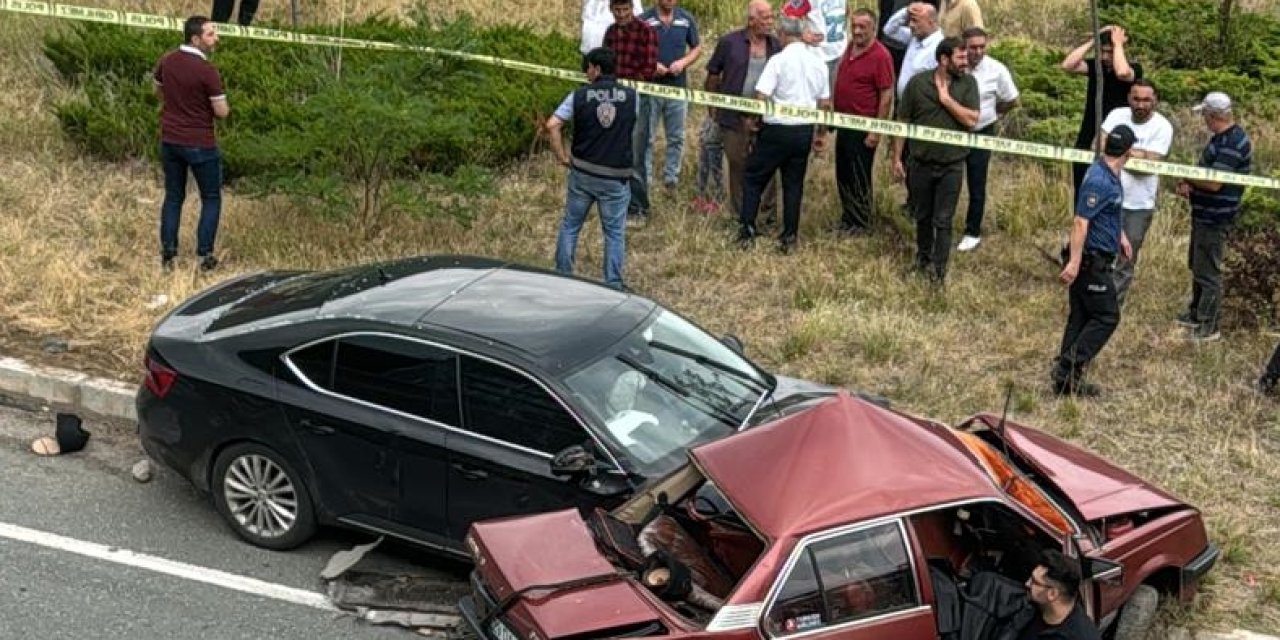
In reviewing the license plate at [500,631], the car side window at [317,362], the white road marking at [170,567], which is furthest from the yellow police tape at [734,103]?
the license plate at [500,631]

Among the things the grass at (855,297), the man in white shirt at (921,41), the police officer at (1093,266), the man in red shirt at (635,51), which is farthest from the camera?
the man in red shirt at (635,51)

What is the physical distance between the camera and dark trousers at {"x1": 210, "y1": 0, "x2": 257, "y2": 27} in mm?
15203

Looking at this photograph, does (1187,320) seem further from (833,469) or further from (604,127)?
(833,469)

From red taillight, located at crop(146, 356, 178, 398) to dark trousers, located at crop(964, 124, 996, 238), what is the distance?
6081mm

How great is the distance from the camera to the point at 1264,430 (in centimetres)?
878

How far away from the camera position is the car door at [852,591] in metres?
5.42

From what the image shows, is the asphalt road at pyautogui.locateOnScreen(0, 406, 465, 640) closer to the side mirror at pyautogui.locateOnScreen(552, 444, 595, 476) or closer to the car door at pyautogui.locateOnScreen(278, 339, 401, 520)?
the car door at pyautogui.locateOnScreen(278, 339, 401, 520)

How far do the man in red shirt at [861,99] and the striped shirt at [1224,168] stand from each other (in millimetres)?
2515

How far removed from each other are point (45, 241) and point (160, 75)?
5.58ft

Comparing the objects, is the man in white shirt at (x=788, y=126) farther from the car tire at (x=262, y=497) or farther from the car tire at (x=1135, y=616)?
the car tire at (x=1135, y=616)

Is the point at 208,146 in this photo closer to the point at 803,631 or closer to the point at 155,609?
the point at 155,609

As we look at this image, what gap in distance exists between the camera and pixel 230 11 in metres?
15.3

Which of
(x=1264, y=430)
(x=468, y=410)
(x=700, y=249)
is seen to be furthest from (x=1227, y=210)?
(x=468, y=410)

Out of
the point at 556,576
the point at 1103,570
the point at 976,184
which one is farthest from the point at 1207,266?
the point at 556,576
